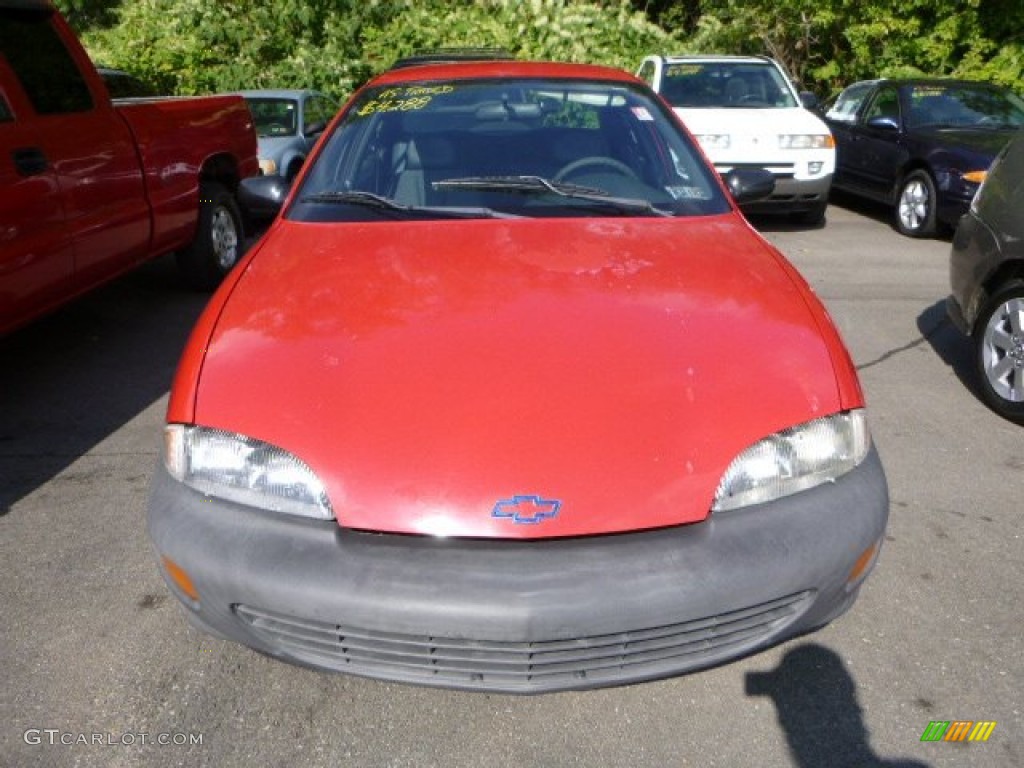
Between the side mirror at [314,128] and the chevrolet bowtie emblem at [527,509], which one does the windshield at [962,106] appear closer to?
the side mirror at [314,128]

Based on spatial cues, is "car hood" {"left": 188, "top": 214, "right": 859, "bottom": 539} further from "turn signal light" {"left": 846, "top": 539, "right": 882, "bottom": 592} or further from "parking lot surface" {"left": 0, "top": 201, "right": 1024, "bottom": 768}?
"parking lot surface" {"left": 0, "top": 201, "right": 1024, "bottom": 768}

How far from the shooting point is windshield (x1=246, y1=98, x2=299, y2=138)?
9.93 metres

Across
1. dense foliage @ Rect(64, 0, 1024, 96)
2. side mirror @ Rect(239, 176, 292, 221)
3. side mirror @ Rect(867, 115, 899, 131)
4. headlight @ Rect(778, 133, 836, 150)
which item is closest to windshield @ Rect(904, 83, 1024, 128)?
side mirror @ Rect(867, 115, 899, 131)

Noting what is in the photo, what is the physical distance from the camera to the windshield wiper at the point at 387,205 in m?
3.18

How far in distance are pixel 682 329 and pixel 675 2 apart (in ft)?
72.0

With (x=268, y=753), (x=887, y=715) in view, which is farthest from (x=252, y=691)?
(x=887, y=715)

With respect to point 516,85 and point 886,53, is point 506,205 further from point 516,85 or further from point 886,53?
point 886,53

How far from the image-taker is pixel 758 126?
29.6ft

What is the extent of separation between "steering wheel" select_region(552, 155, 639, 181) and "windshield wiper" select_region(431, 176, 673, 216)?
0.47ft

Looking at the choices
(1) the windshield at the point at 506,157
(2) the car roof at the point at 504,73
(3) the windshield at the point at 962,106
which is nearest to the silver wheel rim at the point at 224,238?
→ (2) the car roof at the point at 504,73

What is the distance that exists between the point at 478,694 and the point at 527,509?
2.27 feet

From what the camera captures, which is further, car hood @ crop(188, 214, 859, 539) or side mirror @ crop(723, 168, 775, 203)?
side mirror @ crop(723, 168, 775, 203)

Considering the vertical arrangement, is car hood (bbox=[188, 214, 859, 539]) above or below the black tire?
above

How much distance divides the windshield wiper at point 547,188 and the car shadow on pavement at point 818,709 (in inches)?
60.5
